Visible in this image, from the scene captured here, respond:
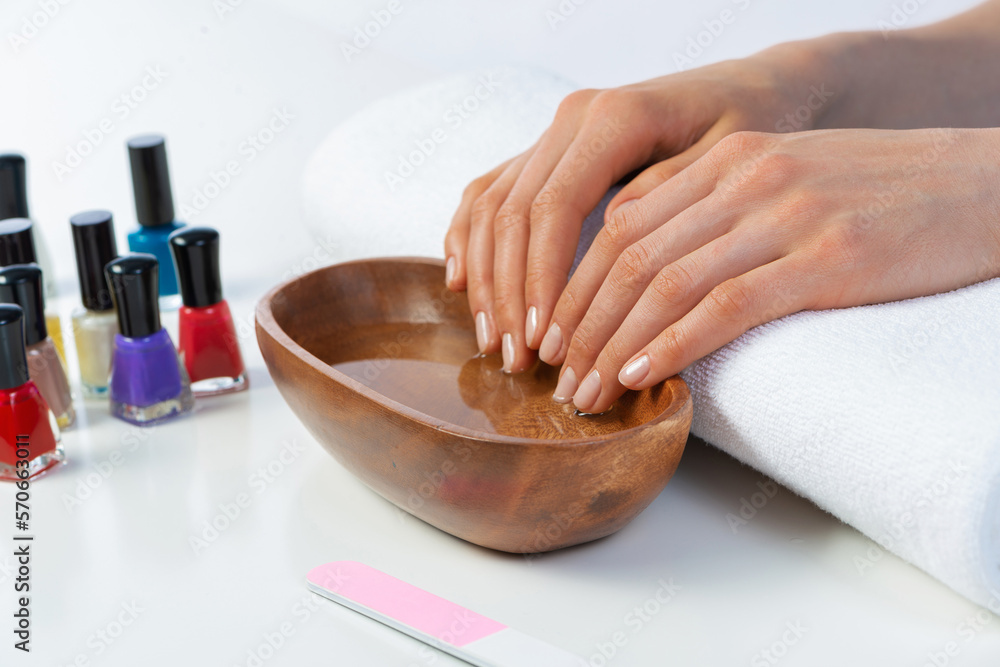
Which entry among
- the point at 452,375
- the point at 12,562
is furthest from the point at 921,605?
the point at 12,562

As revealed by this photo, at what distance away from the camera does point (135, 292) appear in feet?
2.21

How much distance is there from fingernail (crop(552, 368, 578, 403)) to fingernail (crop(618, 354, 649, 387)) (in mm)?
56

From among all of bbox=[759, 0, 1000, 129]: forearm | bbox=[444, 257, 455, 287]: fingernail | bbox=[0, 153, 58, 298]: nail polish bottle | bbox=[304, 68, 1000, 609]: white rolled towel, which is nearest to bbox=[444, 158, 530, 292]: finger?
bbox=[444, 257, 455, 287]: fingernail

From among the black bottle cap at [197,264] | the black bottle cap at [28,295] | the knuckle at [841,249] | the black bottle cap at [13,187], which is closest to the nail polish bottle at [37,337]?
the black bottle cap at [28,295]

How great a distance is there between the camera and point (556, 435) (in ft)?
1.93

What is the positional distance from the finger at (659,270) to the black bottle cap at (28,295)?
39cm

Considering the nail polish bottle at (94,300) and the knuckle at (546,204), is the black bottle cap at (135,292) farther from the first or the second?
the knuckle at (546,204)

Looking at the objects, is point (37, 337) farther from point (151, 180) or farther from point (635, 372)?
point (635, 372)

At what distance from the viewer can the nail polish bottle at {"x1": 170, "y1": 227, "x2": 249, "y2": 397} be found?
2.34 feet

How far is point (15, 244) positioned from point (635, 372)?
0.53 meters

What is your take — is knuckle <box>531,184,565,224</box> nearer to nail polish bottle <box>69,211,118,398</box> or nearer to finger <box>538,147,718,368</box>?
finger <box>538,147,718,368</box>

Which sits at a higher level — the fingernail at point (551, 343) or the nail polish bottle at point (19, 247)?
the nail polish bottle at point (19, 247)

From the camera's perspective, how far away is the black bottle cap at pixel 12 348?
597mm

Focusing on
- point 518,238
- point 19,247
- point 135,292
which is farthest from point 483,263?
point 19,247
